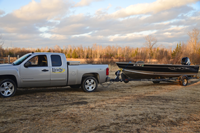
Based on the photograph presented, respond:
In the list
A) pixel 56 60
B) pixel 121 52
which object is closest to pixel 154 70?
pixel 56 60

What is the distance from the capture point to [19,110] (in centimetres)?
615

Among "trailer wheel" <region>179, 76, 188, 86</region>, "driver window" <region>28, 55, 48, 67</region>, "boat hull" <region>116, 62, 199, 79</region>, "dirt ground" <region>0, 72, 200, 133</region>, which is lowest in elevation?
"dirt ground" <region>0, 72, 200, 133</region>

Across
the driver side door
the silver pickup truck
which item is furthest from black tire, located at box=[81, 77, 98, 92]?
the driver side door

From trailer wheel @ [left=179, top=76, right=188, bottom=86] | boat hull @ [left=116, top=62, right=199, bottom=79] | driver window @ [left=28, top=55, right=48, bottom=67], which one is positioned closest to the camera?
driver window @ [left=28, top=55, right=48, bottom=67]

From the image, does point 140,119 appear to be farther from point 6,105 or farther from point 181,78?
point 181,78

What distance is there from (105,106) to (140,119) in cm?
169

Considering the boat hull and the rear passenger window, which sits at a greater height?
the rear passenger window

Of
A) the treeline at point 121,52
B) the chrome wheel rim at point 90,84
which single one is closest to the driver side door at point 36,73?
the chrome wheel rim at point 90,84

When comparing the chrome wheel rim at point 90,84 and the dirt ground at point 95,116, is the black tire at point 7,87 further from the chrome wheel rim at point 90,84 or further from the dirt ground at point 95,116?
the chrome wheel rim at point 90,84

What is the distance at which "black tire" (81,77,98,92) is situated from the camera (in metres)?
9.56

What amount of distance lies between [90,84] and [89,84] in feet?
0.18

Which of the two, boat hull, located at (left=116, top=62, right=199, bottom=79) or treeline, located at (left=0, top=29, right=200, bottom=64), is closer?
boat hull, located at (left=116, top=62, right=199, bottom=79)

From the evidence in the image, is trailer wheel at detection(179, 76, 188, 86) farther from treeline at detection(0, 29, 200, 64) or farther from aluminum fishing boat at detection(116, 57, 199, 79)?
treeline at detection(0, 29, 200, 64)

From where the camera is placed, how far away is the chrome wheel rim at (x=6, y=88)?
7891 mm
